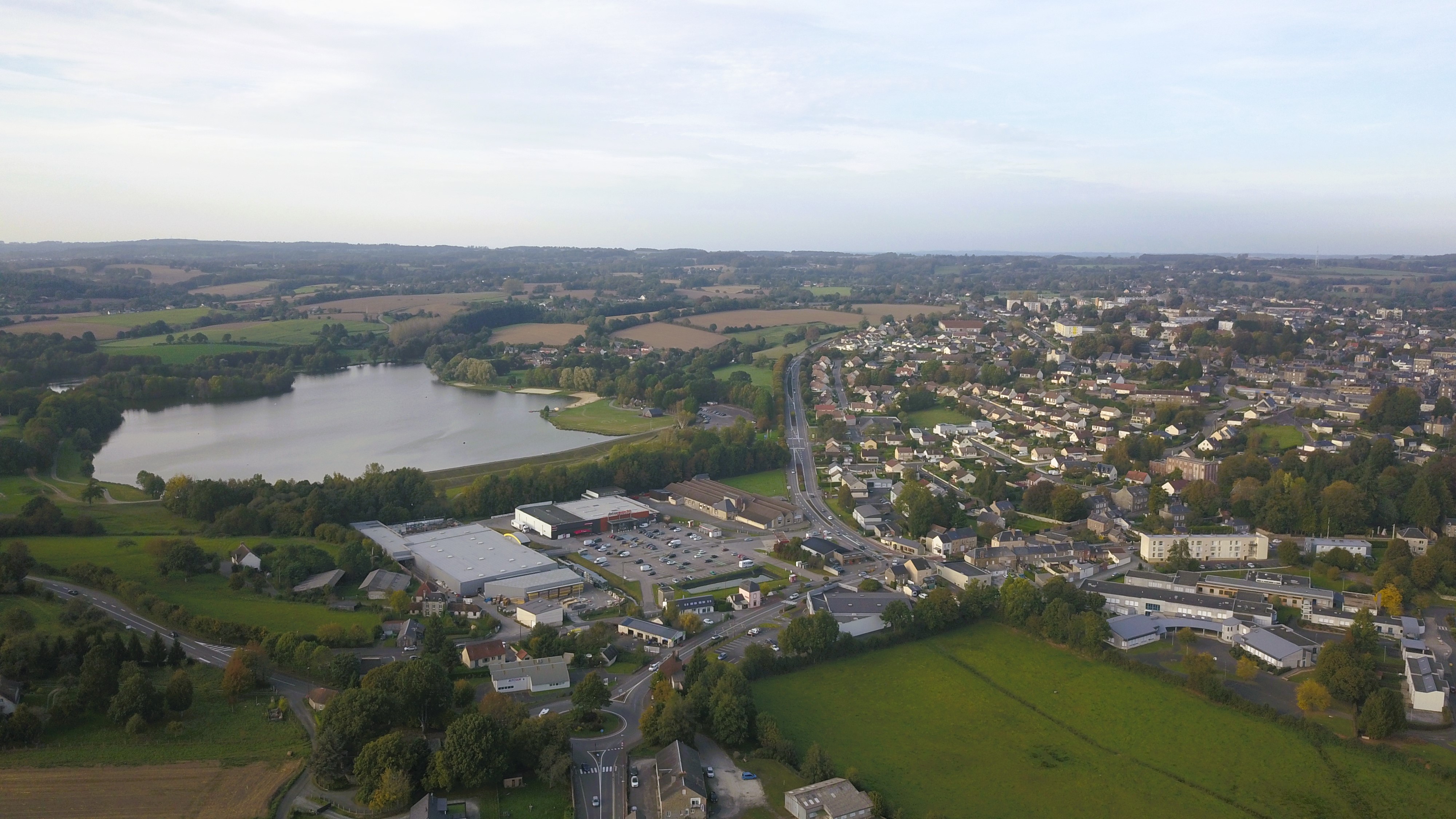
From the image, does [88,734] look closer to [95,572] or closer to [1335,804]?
[95,572]

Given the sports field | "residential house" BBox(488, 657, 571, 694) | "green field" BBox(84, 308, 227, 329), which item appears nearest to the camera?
"residential house" BBox(488, 657, 571, 694)

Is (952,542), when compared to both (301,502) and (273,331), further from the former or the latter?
(273,331)

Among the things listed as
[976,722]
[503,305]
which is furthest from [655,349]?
[976,722]

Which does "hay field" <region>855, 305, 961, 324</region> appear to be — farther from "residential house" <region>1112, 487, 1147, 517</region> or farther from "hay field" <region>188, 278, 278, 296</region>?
"hay field" <region>188, 278, 278, 296</region>

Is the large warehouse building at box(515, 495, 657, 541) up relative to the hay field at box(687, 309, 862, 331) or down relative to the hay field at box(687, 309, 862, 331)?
down

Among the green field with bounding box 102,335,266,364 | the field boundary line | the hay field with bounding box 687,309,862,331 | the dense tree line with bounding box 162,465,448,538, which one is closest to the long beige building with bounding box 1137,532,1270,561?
the field boundary line

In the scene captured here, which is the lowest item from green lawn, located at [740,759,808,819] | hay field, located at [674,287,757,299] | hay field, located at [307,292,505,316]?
green lawn, located at [740,759,808,819]
